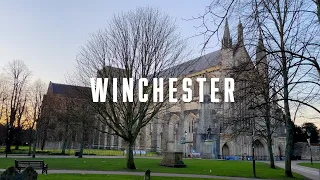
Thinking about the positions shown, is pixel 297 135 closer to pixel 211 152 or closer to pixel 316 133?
pixel 316 133

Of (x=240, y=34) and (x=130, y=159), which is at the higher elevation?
(x=240, y=34)

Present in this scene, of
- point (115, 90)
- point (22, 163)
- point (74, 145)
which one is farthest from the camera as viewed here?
point (74, 145)

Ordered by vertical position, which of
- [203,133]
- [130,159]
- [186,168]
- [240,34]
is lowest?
[186,168]

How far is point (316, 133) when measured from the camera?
7269 cm

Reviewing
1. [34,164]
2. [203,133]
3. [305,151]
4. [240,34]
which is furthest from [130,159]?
[305,151]

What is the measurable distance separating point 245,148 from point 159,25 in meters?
33.5

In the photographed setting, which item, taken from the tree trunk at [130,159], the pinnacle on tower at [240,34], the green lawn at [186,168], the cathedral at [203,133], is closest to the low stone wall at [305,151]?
the cathedral at [203,133]

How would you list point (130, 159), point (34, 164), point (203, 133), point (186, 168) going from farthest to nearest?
1. point (203, 133)
2. point (186, 168)
3. point (130, 159)
4. point (34, 164)

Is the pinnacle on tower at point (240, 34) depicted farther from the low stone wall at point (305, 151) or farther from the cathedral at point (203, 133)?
the low stone wall at point (305, 151)

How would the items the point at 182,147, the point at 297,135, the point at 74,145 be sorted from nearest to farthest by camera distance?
1. the point at 182,147
2. the point at 297,135
3. the point at 74,145

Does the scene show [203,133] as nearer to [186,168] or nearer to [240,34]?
[186,168]

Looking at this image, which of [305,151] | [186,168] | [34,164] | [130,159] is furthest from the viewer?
[305,151]

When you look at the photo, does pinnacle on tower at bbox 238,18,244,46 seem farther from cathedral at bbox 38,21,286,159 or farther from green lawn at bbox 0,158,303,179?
cathedral at bbox 38,21,286,159

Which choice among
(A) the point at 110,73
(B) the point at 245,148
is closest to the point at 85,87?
(A) the point at 110,73
